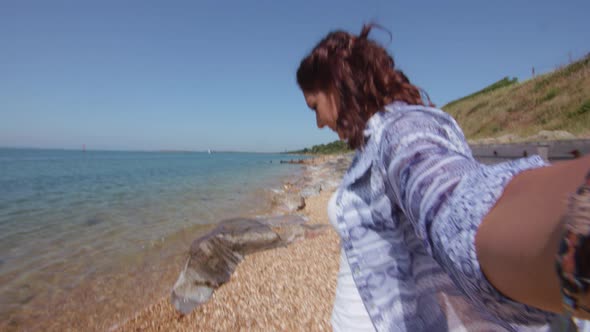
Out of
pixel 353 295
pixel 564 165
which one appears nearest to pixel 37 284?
pixel 353 295

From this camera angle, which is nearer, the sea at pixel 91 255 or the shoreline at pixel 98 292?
the shoreline at pixel 98 292

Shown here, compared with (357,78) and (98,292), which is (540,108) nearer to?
Answer: (357,78)

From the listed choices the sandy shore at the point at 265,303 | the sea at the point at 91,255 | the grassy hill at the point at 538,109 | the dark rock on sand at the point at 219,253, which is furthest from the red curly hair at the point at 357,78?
the grassy hill at the point at 538,109

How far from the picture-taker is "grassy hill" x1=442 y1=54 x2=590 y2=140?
7.95 m

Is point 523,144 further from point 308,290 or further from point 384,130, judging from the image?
point 384,130

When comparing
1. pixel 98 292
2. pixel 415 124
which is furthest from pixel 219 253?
pixel 415 124

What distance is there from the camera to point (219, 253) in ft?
14.7

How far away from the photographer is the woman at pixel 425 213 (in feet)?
1.38

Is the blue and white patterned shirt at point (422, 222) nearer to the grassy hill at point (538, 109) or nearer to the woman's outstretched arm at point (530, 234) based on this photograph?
the woman's outstretched arm at point (530, 234)

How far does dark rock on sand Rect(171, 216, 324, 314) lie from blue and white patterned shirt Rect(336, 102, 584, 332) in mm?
3493

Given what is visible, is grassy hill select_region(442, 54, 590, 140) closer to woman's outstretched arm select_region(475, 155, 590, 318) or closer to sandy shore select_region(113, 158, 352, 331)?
sandy shore select_region(113, 158, 352, 331)

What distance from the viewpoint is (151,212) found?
1038 cm

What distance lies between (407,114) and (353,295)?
0.81 metres

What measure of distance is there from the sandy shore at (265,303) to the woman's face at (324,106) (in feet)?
8.81
